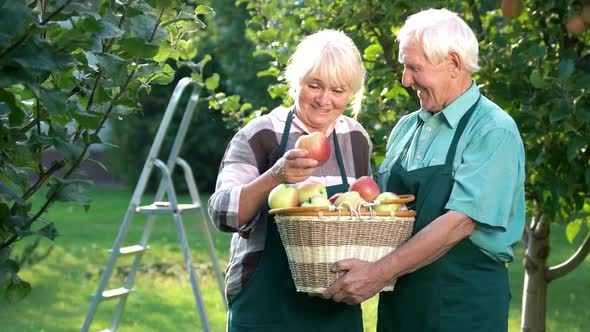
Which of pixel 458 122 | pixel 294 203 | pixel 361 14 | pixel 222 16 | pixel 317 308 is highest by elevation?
pixel 222 16

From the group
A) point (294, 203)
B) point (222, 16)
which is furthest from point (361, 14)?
point (222, 16)

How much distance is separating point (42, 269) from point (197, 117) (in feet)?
35.0

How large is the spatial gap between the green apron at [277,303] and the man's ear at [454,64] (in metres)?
0.47

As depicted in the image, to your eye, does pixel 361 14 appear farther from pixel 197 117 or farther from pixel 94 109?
pixel 197 117

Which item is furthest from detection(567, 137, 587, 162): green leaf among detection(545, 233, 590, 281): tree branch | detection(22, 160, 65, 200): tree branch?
detection(22, 160, 65, 200): tree branch

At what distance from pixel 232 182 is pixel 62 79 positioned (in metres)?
0.87

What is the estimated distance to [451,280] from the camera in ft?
8.64

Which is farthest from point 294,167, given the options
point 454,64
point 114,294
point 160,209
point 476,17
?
point 114,294

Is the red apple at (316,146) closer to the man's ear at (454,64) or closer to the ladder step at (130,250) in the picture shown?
the man's ear at (454,64)

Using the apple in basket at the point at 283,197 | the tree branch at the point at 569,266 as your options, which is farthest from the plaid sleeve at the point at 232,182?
the tree branch at the point at 569,266

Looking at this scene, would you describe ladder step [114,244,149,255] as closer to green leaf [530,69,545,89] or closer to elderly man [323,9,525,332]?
green leaf [530,69,545,89]

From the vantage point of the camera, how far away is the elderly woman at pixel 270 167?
274 cm

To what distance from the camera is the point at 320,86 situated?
Answer: 276 centimetres

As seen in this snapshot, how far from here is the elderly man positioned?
2516 millimetres
